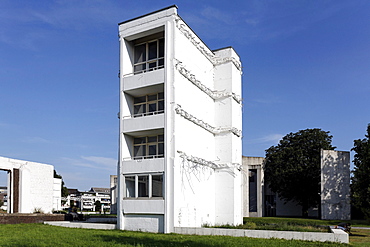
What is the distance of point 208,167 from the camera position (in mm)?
34250

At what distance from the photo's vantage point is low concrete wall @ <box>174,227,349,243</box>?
22.2 metres

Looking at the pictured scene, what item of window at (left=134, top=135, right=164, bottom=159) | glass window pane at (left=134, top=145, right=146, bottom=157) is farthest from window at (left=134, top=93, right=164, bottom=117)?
glass window pane at (left=134, top=145, right=146, bottom=157)

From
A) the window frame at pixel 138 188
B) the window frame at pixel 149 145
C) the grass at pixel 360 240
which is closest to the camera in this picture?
the grass at pixel 360 240

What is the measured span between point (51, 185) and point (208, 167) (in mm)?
24083

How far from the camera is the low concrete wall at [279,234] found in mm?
22167

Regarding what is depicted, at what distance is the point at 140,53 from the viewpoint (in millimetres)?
32656

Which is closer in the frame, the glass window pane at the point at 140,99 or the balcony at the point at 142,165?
the balcony at the point at 142,165

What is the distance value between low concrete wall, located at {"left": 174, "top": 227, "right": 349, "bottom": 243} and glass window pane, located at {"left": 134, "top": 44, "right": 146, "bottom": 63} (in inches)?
551

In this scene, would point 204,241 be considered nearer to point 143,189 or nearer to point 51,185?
point 143,189

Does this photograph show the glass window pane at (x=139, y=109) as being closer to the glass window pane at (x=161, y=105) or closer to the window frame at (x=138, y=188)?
the glass window pane at (x=161, y=105)

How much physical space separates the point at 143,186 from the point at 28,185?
21126mm

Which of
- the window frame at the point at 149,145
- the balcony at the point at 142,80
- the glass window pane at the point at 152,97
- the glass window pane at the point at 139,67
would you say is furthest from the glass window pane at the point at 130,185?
the glass window pane at the point at 139,67

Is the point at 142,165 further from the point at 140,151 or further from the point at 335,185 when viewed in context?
the point at 335,185

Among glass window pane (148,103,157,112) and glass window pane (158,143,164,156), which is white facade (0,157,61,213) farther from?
glass window pane (158,143,164,156)
